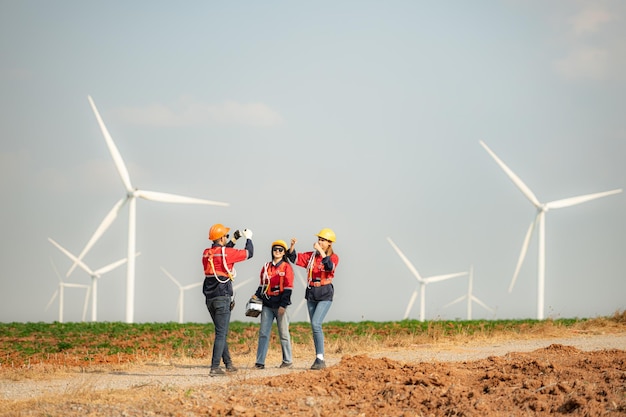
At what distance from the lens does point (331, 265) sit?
15352mm

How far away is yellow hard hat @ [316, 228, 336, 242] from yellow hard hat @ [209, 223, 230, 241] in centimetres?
172

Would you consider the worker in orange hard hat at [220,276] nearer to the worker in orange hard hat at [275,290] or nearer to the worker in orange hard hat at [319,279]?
the worker in orange hard hat at [275,290]

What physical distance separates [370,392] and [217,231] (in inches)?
173

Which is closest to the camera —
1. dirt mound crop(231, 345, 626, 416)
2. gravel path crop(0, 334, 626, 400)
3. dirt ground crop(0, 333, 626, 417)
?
dirt ground crop(0, 333, 626, 417)

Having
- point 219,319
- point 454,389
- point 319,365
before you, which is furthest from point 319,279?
point 454,389

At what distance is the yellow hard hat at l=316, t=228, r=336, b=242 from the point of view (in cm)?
1562

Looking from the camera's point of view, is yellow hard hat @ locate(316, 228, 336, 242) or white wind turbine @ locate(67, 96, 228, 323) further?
white wind turbine @ locate(67, 96, 228, 323)

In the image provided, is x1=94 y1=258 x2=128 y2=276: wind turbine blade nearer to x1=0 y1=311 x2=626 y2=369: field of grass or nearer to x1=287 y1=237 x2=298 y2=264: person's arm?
x1=0 y1=311 x2=626 y2=369: field of grass

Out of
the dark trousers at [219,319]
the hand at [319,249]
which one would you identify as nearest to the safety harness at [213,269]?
the dark trousers at [219,319]

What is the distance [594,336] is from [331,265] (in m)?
12.0

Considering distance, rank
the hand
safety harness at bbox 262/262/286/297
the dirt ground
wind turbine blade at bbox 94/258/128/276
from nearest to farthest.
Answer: the dirt ground → the hand → safety harness at bbox 262/262/286/297 → wind turbine blade at bbox 94/258/128/276

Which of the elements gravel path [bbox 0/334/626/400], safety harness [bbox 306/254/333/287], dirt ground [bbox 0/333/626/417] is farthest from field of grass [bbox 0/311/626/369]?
dirt ground [bbox 0/333/626/417]

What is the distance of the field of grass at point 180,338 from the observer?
21.8 m

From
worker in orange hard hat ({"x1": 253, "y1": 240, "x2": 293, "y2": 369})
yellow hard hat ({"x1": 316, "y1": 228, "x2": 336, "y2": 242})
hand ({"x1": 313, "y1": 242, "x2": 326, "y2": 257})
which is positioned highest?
yellow hard hat ({"x1": 316, "y1": 228, "x2": 336, "y2": 242})
